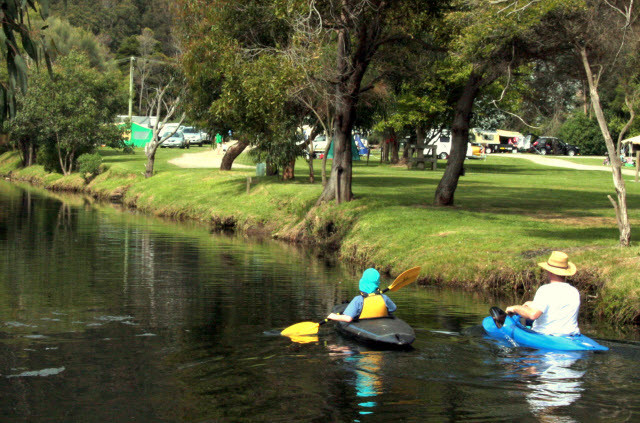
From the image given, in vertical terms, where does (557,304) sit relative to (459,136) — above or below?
below

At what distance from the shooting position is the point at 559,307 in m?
12.1

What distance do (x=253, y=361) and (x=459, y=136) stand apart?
1628 cm

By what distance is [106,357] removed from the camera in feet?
38.6

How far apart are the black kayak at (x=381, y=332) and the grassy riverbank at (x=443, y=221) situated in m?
4.79

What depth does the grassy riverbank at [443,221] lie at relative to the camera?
17516mm

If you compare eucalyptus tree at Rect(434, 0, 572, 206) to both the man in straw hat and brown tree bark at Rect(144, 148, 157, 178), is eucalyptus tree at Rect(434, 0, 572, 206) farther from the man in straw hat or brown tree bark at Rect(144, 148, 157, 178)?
brown tree bark at Rect(144, 148, 157, 178)

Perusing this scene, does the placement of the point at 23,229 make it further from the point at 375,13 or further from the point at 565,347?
the point at 565,347

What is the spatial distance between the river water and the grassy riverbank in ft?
3.84

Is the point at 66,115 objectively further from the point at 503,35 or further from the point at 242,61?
the point at 503,35

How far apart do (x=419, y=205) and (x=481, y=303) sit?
35.6 feet

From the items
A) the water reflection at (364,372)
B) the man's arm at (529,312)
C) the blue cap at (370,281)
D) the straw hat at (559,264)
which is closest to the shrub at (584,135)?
the blue cap at (370,281)

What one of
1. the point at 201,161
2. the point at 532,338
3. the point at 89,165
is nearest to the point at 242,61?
the point at 532,338

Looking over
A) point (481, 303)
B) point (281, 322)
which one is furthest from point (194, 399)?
point (481, 303)

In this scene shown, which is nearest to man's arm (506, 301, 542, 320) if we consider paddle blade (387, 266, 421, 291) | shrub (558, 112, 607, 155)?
paddle blade (387, 266, 421, 291)
